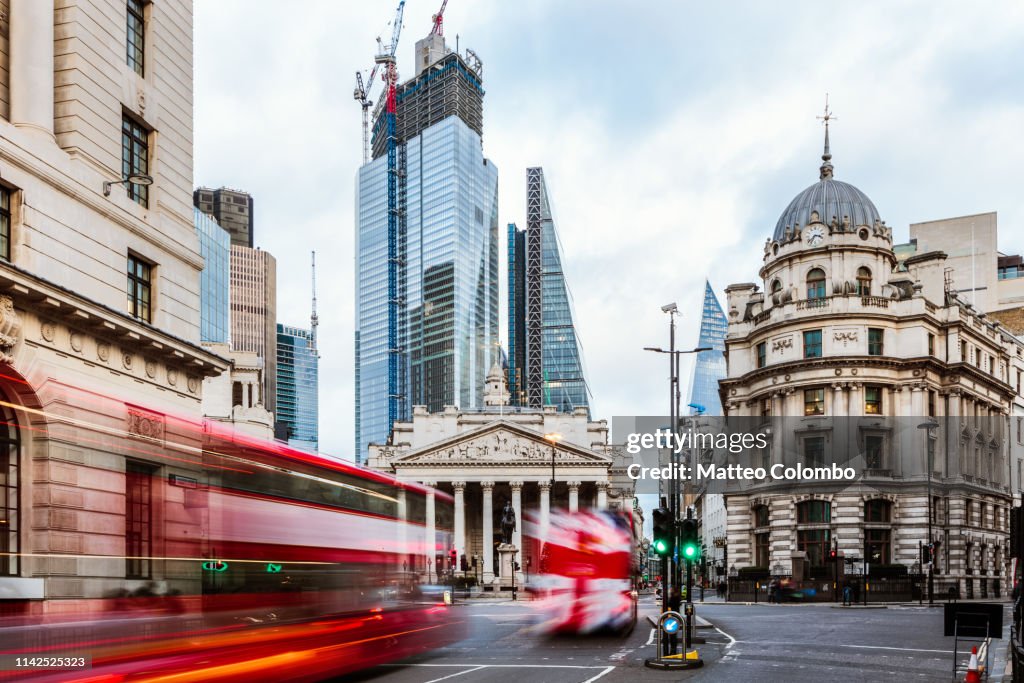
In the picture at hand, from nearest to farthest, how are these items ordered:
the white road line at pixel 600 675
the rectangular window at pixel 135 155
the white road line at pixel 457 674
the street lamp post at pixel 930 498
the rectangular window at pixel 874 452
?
the white road line at pixel 457 674, the white road line at pixel 600 675, the rectangular window at pixel 135 155, the street lamp post at pixel 930 498, the rectangular window at pixel 874 452

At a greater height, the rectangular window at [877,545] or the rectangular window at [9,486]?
the rectangular window at [9,486]

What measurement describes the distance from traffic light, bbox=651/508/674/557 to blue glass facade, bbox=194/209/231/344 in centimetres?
12341

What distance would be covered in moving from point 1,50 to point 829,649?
23434 millimetres

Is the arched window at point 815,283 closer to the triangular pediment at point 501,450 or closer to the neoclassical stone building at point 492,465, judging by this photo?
the neoclassical stone building at point 492,465

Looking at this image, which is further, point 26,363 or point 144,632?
point 26,363

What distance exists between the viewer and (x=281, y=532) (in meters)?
14.1

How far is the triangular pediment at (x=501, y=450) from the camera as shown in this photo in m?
114

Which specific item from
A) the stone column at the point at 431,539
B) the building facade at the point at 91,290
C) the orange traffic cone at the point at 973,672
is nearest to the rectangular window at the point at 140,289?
the building facade at the point at 91,290

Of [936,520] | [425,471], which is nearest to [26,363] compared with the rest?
[936,520]

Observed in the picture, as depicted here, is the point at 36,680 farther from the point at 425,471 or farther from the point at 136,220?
the point at 425,471

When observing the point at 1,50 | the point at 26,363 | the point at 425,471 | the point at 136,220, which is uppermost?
the point at 1,50

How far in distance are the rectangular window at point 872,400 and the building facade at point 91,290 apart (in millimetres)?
47505

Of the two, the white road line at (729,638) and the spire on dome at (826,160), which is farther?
the spire on dome at (826,160)

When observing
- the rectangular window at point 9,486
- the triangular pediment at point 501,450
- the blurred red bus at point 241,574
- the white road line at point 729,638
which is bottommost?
the white road line at point 729,638
